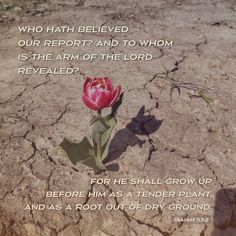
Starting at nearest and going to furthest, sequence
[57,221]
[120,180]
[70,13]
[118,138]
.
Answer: [57,221] < [120,180] < [118,138] < [70,13]

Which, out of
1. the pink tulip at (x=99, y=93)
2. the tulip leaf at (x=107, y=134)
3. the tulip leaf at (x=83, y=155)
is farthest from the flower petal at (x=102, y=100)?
the tulip leaf at (x=83, y=155)

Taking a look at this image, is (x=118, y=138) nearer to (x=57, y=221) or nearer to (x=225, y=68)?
(x=57, y=221)

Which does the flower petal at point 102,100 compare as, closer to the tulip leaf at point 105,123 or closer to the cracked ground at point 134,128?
the tulip leaf at point 105,123

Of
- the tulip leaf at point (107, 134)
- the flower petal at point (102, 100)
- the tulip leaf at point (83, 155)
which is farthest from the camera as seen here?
the tulip leaf at point (83, 155)

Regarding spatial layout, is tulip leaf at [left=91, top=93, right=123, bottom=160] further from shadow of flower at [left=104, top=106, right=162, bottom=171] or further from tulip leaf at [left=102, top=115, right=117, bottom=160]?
shadow of flower at [left=104, top=106, right=162, bottom=171]

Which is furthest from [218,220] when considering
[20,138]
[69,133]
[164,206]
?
[20,138]

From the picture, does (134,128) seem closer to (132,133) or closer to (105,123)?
(132,133)

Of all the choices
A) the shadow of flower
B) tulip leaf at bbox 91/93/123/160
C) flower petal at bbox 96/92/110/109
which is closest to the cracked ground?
the shadow of flower
